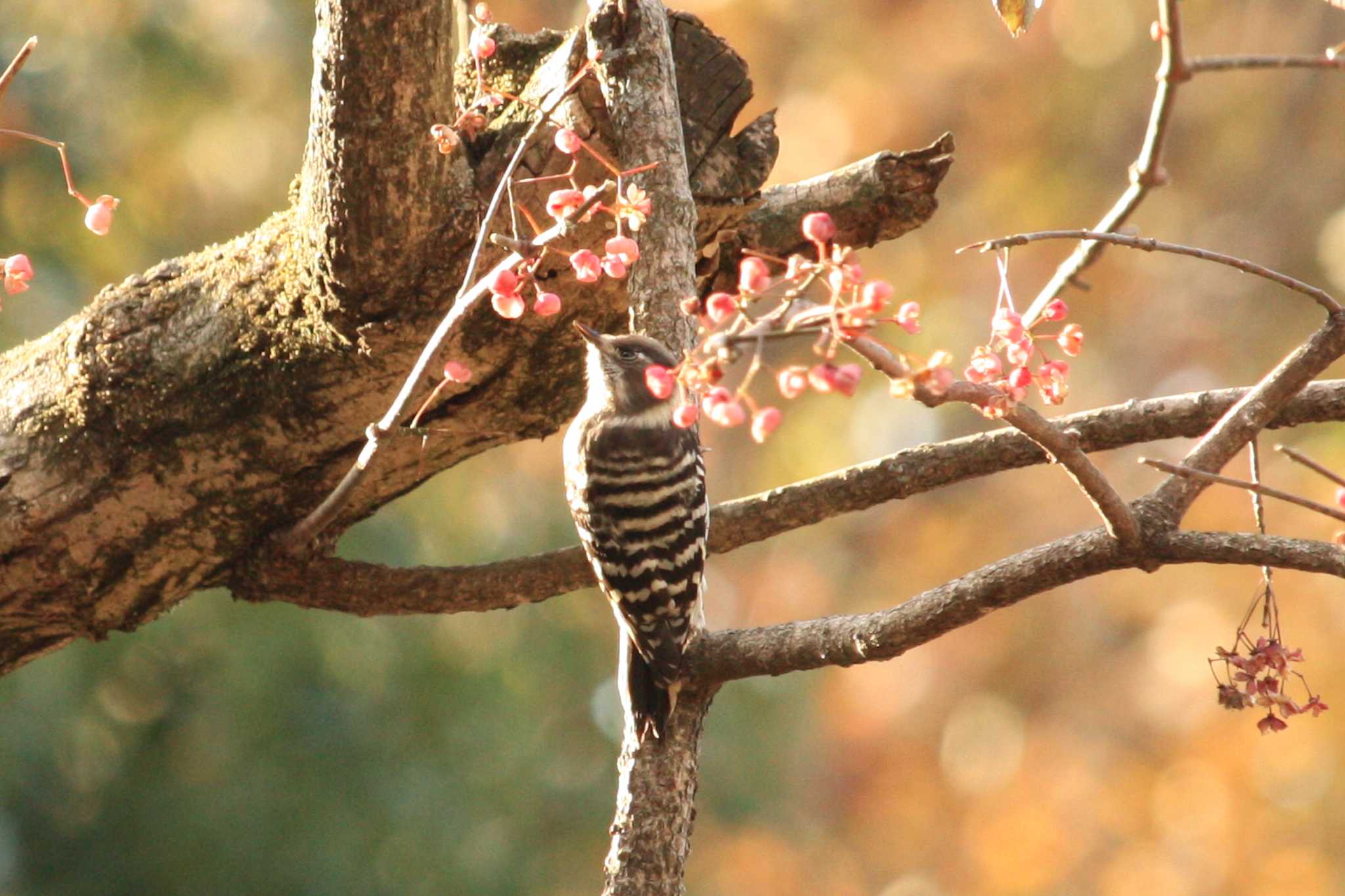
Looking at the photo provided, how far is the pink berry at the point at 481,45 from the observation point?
3.00 meters

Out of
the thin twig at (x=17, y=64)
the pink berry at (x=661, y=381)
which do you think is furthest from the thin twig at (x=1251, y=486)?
the thin twig at (x=17, y=64)

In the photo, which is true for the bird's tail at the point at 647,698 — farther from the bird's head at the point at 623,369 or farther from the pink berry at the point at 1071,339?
the pink berry at the point at 1071,339

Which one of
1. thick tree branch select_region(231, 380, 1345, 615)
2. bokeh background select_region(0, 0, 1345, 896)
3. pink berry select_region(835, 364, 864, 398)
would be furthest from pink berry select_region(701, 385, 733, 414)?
bokeh background select_region(0, 0, 1345, 896)

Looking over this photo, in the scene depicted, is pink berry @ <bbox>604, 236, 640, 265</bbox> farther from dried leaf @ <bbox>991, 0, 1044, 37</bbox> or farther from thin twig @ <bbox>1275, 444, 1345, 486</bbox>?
thin twig @ <bbox>1275, 444, 1345, 486</bbox>

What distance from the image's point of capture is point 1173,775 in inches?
541

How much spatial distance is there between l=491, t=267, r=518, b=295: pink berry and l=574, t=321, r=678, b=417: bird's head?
0.78 m

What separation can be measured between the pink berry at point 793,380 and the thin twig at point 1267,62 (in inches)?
24.3

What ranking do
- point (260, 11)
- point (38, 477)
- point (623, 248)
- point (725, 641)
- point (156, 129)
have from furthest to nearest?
point (260, 11) < point (156, 129) < point (38, 477) < point (725, 641) < point (623, 248)

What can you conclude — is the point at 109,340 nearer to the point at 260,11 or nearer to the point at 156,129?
the point at 156,129

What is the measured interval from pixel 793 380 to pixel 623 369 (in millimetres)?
2105

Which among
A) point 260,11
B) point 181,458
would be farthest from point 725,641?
point 260,11

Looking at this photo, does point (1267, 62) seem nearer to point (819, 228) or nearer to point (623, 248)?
point (819, 228)

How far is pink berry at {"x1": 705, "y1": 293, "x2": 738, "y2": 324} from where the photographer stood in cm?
191

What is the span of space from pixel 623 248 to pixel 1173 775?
12.8 metres
